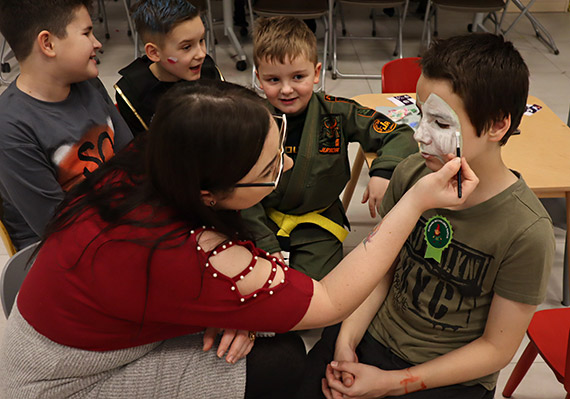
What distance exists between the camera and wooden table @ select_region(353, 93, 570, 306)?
1.80 meters

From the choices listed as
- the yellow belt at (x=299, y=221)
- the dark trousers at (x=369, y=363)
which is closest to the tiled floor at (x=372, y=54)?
the yellow belt at (x=299, y=221)

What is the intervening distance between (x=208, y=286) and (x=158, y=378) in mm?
308

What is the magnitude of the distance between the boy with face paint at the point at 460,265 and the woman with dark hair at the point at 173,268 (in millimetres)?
147

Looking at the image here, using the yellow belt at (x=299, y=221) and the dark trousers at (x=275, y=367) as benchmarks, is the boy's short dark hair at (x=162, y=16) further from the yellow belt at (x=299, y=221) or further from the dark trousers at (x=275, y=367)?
the dark trousers at (x=275, y=367)

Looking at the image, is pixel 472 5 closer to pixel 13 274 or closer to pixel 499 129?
pixel 499 129

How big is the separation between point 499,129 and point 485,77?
0.40ft

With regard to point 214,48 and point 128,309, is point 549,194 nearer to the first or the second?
point 128,309

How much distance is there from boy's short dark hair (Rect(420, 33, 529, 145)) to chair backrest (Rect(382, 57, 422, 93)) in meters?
1.29

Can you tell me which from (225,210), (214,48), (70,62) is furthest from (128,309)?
(214,48)

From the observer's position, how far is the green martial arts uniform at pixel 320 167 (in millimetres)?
1920

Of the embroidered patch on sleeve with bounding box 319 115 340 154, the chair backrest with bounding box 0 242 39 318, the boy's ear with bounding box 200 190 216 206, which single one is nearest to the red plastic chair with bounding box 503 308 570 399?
the embroidered patch on sleeve with bounding box 319 115 340 154

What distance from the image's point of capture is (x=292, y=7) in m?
4.10

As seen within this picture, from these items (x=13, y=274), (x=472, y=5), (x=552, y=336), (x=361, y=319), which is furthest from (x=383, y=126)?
(x=472, y=5)

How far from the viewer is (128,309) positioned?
1.11m
